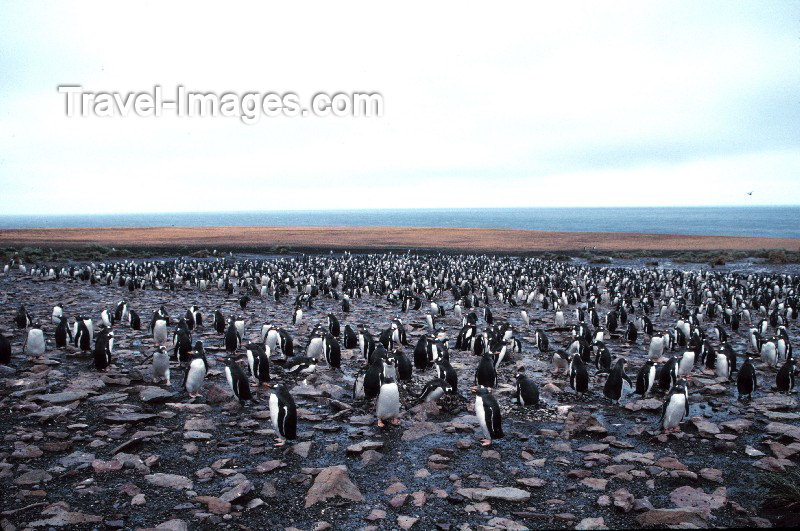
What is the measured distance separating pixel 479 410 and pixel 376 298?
17.3 metres

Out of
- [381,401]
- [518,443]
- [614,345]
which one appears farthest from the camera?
A: [614,345]

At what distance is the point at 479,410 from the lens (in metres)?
8.03

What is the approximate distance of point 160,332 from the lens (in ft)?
43.0

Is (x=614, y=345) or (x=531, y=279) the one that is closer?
(x=614, y=345)

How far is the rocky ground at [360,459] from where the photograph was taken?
570 cm

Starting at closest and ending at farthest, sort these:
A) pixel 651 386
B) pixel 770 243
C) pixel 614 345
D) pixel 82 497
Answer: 1. pixel 82 497
2. pixel 651 386
3. pixel 614 345
4. pixel 770 243

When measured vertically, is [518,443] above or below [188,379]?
below

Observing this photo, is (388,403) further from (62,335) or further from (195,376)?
(62,335)

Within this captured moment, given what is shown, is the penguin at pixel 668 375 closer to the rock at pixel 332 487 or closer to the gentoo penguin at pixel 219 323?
the rock at pixel 332 487

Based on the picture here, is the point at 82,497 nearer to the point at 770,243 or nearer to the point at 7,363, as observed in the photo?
the point at 7,363

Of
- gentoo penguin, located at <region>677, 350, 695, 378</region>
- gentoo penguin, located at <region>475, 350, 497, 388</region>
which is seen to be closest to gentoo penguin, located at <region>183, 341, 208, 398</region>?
gentoo penguin, located at <region>475, 350, 497, 388</region>

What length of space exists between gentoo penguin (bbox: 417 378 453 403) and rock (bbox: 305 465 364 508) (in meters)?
3.18

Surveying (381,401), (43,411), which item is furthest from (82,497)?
(381,401)

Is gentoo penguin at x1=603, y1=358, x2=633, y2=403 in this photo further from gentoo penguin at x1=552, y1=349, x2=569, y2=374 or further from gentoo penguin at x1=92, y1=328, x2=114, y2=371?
gentoo penguin at x1=92, y1=328, x2=114, y2=371
